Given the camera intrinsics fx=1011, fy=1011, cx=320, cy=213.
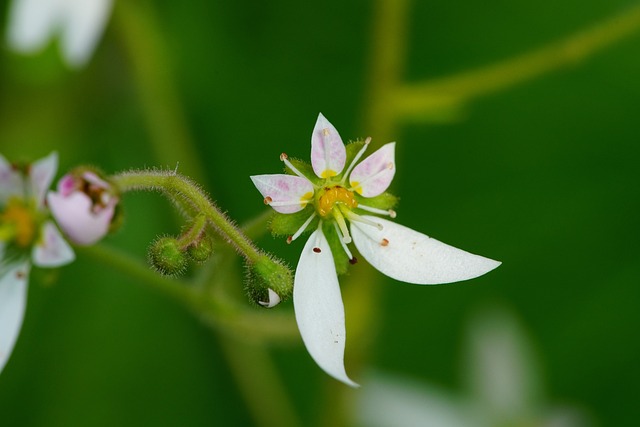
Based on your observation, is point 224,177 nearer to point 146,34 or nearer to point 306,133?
point 306,133

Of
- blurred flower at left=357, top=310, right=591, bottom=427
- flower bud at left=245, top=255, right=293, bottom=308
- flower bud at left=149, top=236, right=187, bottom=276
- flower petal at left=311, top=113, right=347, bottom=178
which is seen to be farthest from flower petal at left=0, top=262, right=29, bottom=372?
blurred flower at left=357, top=310, right=591, bottom=427

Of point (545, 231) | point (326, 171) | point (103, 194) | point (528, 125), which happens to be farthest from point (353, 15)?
point (103, 194)

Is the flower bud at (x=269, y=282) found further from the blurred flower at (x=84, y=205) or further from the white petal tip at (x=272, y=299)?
the blurred flower at (x=84, y=205)

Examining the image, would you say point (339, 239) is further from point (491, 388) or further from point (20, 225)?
point (491, 388)

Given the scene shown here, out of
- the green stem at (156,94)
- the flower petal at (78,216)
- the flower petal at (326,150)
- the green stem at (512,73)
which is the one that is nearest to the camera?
the flower petal at (78,216)

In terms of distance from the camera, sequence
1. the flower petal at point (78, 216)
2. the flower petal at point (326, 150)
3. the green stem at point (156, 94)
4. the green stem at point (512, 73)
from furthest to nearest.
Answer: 1. the green stem at point (156, 94)
2. the green stem at point (512, 73)
3. the flower petal at point (326, 150)
4. the flower petal at point (78, 216)

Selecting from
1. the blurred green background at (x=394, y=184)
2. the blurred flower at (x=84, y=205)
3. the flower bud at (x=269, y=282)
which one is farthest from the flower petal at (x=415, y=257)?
the blurred green background at (x=394, y=184)
